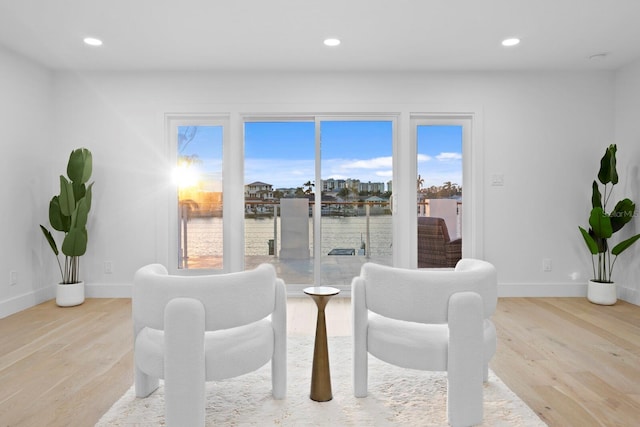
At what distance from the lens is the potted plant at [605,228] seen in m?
4.10

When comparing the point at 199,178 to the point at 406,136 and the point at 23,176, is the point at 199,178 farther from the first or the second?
the point at 406,136

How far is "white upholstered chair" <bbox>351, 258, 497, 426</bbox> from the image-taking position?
72.6 inches

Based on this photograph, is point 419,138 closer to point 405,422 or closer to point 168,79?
point 168,79

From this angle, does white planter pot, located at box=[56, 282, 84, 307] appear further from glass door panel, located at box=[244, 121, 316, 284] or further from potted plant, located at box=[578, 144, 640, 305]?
potted plant, located at box=[578, 144, 640, 305]

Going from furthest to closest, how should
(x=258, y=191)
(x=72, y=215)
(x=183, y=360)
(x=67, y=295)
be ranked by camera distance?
(x=258, y=191), (x=67, y=295), (x=72, y=215), (x=183, y=360)

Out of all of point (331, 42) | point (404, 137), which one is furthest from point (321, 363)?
point (404, 137)

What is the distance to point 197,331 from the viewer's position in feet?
5.73

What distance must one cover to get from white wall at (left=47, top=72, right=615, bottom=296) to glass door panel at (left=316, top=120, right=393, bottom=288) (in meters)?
0.25

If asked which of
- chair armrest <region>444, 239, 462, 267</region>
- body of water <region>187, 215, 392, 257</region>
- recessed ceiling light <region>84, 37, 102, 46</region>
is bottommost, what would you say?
chair armrest <region>444, 239, 462, 267</region>

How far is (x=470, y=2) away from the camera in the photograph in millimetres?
3000

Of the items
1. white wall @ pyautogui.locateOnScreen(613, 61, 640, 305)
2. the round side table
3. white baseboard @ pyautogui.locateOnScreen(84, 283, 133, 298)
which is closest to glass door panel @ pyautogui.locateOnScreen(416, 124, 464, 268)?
white wall @ pyautogui.locateOnScreen(613, 61, 640, 305)

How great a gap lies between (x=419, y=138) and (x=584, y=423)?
3259mm

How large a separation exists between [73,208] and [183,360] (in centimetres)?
298

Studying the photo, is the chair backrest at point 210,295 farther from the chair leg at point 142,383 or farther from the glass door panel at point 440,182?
the glass door panel at point 440,182
